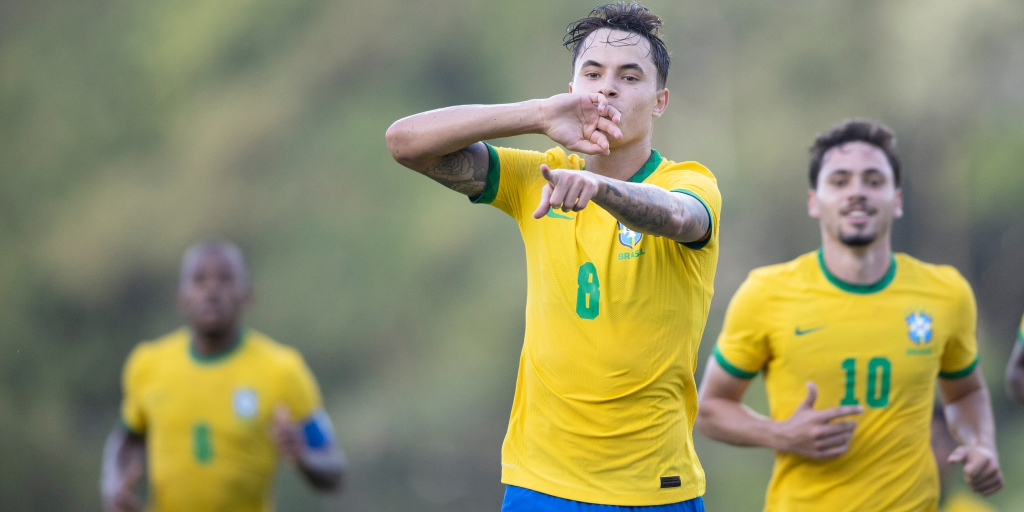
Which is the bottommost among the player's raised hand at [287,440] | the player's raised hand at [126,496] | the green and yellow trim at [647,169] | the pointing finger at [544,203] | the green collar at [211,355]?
the player's raised hand at [126,496]

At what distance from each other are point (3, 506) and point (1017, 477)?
10.0 metres

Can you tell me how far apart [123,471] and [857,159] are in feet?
14.6

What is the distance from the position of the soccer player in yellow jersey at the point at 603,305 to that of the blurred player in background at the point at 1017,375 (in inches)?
99.4

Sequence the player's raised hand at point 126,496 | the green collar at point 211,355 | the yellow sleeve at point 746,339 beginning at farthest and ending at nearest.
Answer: the green collar at point 211,355
the player's raised hand at point 126,496
the yellow sleeve at point 746,339

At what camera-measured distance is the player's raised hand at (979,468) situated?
383cm

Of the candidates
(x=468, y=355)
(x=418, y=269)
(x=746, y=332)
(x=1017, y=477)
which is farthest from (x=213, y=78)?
(x=1017, y=477)

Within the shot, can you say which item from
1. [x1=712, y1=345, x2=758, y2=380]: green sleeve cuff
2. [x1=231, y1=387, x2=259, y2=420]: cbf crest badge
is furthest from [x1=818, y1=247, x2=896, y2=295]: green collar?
[x1=231, y1=387, x2=259, y2=420]: cbf crest badge

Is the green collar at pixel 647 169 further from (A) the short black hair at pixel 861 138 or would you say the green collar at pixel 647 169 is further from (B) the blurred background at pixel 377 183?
(B) the blurred background at pixel 377 183

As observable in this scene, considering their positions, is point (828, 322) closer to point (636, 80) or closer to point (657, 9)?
point (636, 80)

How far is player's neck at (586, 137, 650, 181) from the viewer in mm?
2973

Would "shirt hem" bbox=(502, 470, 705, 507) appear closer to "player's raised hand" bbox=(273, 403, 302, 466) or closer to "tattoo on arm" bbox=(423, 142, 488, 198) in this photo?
"tattoo on arm" bbox=(423, 142, 488, 198)

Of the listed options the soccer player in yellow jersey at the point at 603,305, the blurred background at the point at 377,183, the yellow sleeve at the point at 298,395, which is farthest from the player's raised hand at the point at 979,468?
the blurred background at the point at 377,183

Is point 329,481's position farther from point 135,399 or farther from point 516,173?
point 516,173

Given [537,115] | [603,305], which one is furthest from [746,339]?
[537,115]
